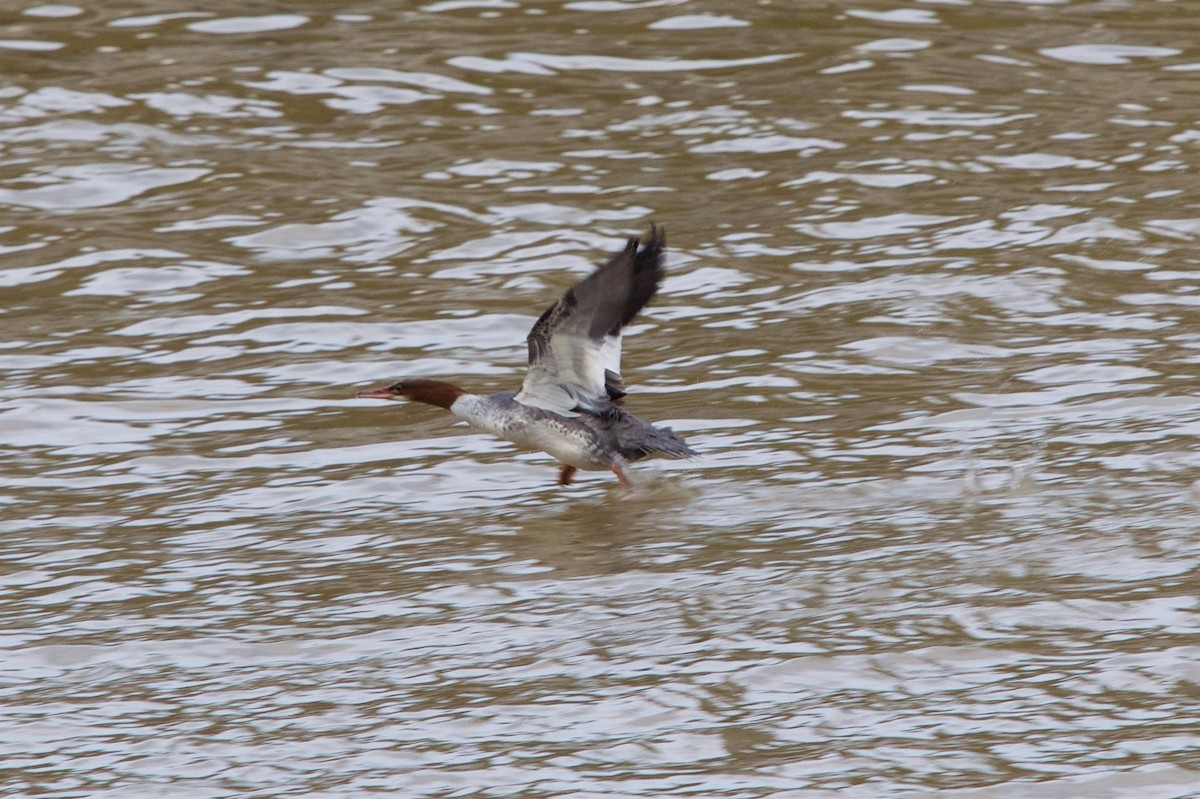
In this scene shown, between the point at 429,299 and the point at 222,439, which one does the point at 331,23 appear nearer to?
the point at 429,299

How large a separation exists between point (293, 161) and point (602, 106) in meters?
2.38

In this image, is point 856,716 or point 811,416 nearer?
point 856,716

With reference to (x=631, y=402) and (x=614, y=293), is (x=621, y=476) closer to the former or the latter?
(x=614, y=293)

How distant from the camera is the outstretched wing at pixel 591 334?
7562 millimetres

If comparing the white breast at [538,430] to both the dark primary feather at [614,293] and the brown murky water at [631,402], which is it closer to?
the brown murky water at [631,402]

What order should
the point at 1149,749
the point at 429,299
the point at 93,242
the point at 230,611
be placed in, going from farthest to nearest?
1. the point at 93,242
2. the point at 429,299
3. the point at 230,611
4. the point at 1149,749

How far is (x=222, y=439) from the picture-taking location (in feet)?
29.9

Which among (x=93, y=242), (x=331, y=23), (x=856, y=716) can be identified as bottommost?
(x=856, y=716)

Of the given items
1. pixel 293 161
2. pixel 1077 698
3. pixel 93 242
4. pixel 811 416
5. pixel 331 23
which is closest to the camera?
pixel 1077 698

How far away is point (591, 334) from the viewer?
8.02 metres

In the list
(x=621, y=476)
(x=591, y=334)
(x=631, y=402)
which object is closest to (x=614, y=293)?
(x=591, y=334)

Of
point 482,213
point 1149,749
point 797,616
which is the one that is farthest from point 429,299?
point 1149,749

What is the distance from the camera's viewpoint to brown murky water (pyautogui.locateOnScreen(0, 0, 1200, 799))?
586 cm

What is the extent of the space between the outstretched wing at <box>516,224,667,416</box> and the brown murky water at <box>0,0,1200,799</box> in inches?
18.9
